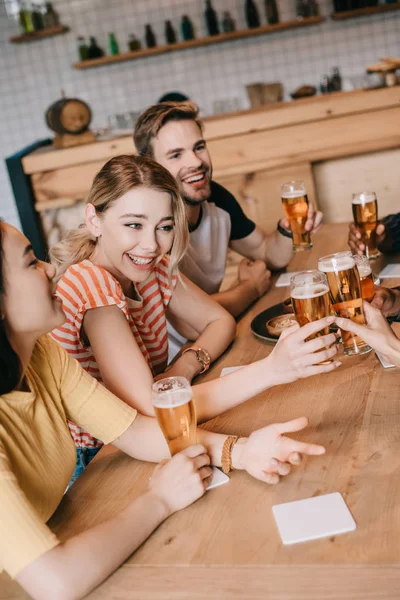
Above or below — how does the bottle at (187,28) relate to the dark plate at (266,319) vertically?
above

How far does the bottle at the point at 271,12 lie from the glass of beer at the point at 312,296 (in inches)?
168

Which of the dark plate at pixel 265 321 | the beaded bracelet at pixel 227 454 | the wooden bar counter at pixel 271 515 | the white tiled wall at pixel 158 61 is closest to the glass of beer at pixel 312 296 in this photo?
the wooden bar counter at pixel 271 515

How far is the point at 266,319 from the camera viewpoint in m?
1.88

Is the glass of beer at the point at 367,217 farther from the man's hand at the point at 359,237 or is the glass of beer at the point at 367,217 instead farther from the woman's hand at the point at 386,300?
the woman's hand at the point at 386,300

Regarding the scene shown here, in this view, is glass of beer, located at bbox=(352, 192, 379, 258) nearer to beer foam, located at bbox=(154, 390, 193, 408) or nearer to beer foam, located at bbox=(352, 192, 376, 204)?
beer foam, located at bbox=(352, 192, 376, 204)

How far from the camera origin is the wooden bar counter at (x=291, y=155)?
3764 millimetres

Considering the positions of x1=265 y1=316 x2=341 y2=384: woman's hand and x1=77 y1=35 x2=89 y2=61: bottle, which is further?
x1=77 y1=35 x2=89 y2=61: bottle

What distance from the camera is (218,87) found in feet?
17.6

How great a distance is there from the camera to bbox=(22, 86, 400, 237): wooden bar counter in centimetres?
376

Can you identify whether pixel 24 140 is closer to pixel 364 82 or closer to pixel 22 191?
pixel 22 191

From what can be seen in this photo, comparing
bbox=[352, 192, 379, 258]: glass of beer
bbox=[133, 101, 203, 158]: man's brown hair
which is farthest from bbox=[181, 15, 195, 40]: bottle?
bbox=[352, 192, 379, 258]: glass of beer

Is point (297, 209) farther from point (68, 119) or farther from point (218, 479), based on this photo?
point (68, 119)

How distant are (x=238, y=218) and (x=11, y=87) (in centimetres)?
366

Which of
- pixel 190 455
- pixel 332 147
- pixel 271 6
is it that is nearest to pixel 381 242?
pixel 190 455
